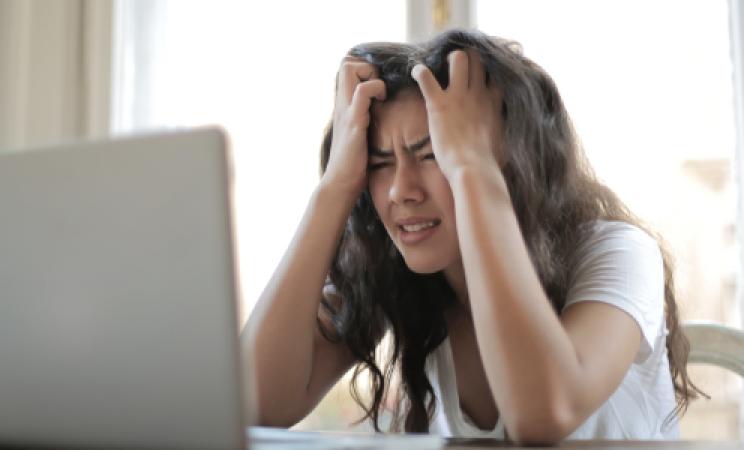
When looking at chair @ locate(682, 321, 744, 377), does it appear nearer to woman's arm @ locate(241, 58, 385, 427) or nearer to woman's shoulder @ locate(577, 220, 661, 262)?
woman's shoulder @ locate(577, 220, 661, 262)

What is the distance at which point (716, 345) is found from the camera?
1.14m

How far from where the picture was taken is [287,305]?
108 cm

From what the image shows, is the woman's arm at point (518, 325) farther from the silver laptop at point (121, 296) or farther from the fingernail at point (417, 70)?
the silver laptop at point (121, 296)

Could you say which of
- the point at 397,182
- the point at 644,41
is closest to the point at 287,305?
the point at 397,182

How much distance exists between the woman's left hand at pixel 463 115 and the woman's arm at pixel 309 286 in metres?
0.14

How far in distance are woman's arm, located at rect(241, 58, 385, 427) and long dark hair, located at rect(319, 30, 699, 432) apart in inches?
2.5

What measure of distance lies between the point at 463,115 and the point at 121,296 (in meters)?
0.69

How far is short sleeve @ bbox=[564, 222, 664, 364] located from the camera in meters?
0.93

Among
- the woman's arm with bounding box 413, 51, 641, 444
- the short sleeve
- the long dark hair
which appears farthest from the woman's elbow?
the long dark hair

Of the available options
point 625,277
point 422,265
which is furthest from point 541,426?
point 422,265

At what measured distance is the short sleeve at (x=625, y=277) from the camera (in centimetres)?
93

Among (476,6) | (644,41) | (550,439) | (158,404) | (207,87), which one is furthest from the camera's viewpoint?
(207,87)

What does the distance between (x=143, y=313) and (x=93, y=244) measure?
0.21 ft

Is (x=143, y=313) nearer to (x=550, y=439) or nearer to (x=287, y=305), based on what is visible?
(x=550, y=439)
